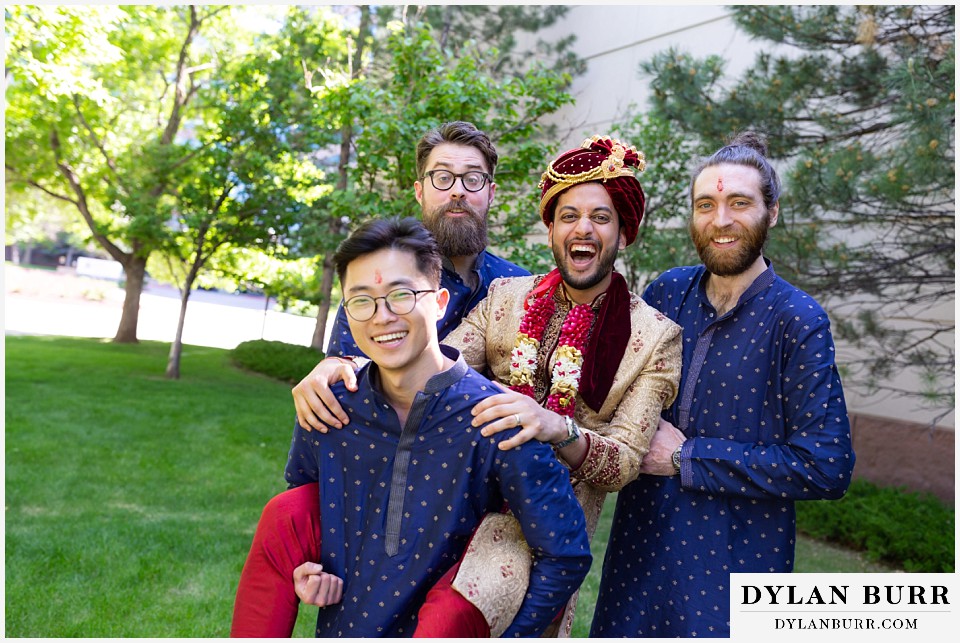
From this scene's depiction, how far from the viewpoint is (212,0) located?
1689 cm

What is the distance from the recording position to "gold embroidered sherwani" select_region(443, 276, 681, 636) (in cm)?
242

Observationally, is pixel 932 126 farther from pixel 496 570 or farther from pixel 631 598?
pixel 496 570

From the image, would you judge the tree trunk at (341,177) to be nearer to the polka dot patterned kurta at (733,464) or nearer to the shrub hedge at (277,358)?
the shrub hedge at (277,358)

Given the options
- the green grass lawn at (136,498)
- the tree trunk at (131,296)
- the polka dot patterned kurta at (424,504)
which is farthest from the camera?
the tree trunk at (131,296)

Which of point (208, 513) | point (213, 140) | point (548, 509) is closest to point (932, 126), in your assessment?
point (548, 509)

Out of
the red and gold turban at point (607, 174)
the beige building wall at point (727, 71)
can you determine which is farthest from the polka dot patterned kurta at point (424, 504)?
the beige building wall at point (727, 71)

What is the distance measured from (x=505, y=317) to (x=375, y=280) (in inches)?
24.6

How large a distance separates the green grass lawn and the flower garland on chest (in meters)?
3.32

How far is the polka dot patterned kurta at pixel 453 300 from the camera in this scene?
296 centimetres

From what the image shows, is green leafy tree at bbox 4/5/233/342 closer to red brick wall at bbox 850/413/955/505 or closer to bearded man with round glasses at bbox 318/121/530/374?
bearded man with round glasses at bbox 318/121/530/374

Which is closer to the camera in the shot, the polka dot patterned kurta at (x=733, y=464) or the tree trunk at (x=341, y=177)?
the polka dot patterned kurta at (x=733, y=464)

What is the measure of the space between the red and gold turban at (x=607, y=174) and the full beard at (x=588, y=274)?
0.37 feet

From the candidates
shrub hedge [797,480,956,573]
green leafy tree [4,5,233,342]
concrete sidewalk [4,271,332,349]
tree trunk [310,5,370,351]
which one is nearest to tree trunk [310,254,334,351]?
tree trunk [310,5,370,351]

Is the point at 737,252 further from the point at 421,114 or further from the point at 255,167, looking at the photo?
the point at 255,167
